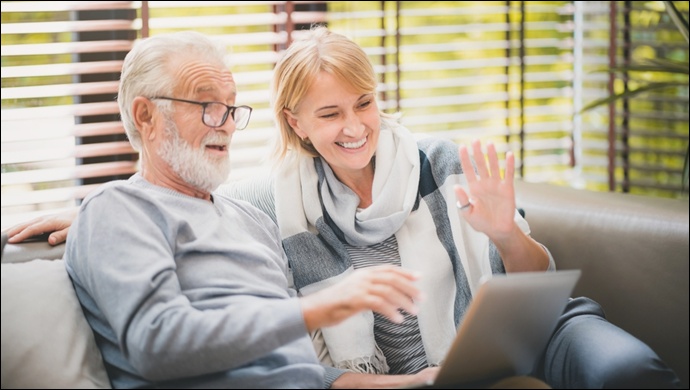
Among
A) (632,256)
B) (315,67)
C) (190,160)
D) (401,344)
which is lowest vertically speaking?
(401,344)

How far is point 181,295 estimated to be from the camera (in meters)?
1.71

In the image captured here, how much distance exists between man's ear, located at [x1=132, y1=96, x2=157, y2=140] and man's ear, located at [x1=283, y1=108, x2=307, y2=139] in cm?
53

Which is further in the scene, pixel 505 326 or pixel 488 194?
pixel 488 194

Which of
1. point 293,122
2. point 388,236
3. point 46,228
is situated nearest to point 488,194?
point 388,236

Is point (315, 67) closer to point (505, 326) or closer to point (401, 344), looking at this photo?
point (401, 344)

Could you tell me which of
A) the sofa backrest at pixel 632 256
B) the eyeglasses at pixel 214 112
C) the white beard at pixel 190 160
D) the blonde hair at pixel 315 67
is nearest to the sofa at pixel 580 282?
the sofa backrest at pixel 632 256

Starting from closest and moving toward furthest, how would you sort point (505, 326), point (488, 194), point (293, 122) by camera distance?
1. point (505, 326)
2. point (488, 194)
3. point (293, 122)

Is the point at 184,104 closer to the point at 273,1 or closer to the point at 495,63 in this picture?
the point at 273,1

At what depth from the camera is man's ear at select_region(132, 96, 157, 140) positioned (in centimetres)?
190

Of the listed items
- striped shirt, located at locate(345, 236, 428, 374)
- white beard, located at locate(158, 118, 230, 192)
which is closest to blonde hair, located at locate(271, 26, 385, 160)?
white beard, located at locate(158, 118, 230, 192)

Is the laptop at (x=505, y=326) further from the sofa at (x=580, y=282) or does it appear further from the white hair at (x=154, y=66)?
the white hair at (x=154, y=66)

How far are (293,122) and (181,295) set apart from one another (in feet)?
2.63

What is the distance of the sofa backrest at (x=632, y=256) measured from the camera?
7.48 feet

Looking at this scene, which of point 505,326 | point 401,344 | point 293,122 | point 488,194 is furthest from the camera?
point 293,122
